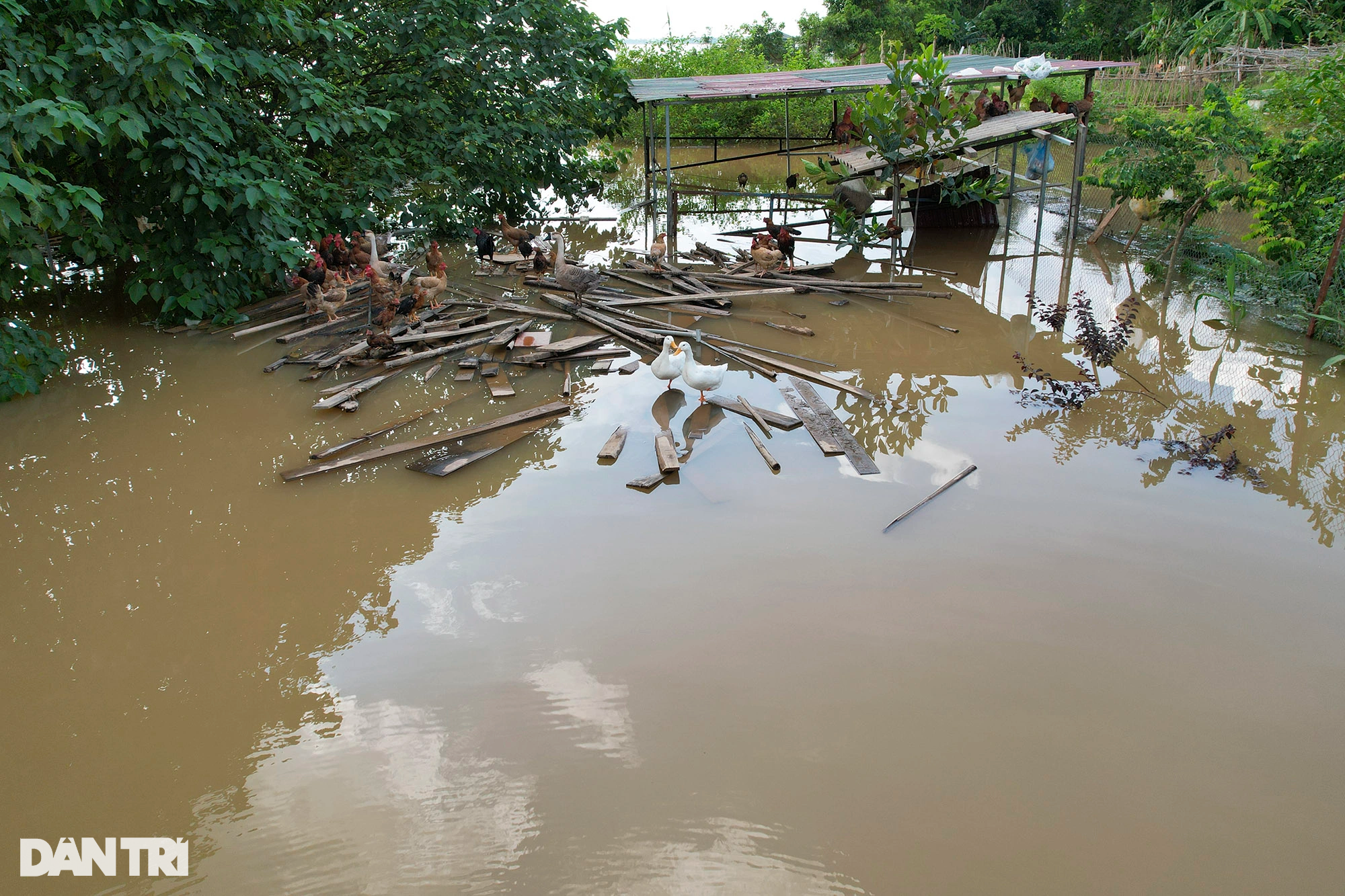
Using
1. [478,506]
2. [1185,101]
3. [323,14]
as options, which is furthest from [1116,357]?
[1185,101]

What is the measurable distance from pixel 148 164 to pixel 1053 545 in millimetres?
10118

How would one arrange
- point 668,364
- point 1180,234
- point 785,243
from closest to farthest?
point 668,364
point 1180,234
point 785,243

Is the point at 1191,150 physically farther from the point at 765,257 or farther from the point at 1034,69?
the point at 765,257

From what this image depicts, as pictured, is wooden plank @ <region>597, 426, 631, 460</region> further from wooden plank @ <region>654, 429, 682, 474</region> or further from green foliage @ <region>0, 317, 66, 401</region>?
green foliage @ <region>0, 317, 66, 401</region>

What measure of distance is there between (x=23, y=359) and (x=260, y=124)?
160 inches

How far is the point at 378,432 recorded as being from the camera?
26.9 ft

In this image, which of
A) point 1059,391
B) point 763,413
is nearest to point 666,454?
point 763,413

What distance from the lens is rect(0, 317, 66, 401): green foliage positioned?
8.58m

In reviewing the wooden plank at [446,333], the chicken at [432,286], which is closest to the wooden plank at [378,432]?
the wooden plank at [446,333]

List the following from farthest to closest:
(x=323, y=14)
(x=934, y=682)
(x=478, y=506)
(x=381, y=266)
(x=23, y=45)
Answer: (x=323, y=14) < (x=381, y=266) < (x=23, y=45) < (x=478, y=506) < (x=934, y=682)

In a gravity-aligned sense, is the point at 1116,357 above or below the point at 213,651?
above

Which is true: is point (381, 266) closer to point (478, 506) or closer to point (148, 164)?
point (148, 164)

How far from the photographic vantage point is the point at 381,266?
477 inches

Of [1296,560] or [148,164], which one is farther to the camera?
[148,164]
